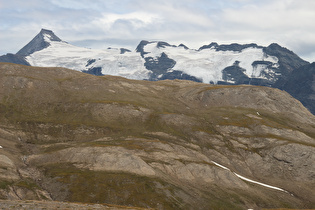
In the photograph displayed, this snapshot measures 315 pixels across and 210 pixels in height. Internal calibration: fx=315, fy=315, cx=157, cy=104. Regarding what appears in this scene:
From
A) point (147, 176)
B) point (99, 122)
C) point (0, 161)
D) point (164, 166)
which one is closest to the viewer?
point (0, 161)

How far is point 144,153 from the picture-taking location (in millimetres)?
133875

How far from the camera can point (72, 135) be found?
155250mm

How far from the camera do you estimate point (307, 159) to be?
494 feet

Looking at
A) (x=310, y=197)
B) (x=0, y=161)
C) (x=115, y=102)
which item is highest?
(x=115, y=102)

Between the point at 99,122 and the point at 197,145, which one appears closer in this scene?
the point at 197,145

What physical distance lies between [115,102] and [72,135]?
4259 centimetres

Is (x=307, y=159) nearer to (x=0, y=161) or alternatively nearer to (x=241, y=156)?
(x=241, y=156)

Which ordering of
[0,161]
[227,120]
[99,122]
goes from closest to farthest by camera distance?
[0,161], [99,122], [227,120]

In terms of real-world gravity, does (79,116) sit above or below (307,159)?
above

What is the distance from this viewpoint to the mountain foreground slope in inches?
4161

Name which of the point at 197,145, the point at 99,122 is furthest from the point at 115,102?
the point at 197,145

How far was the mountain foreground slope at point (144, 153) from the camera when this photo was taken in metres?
106

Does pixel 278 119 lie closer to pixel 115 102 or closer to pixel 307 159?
pixel 307 159

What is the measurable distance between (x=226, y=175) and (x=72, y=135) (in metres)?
76.0
